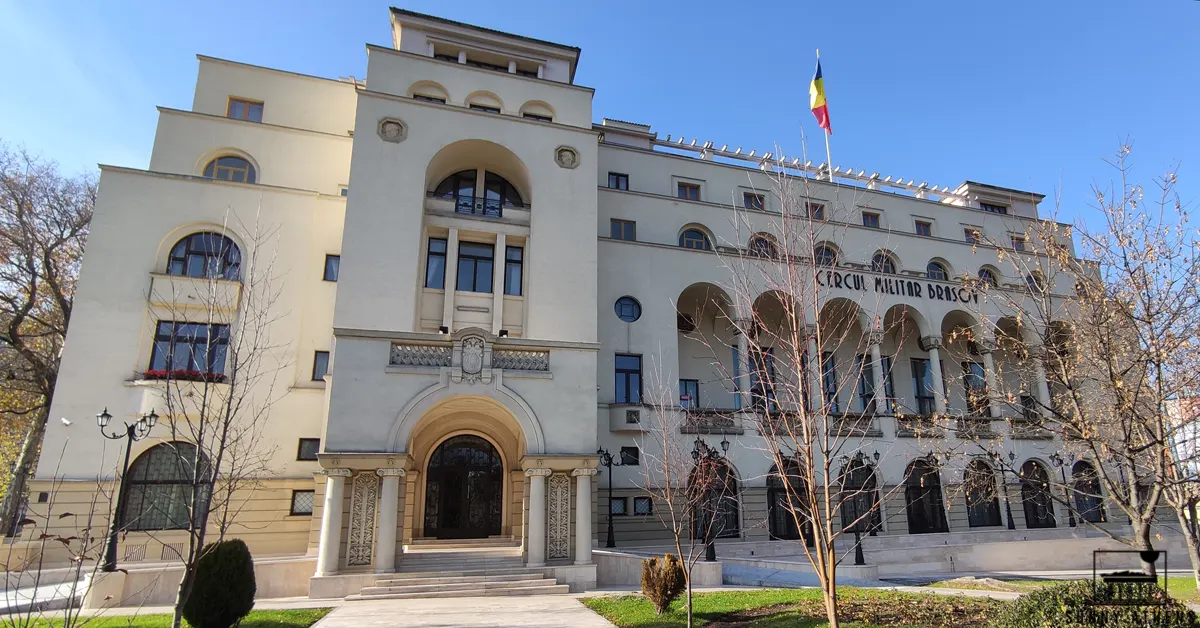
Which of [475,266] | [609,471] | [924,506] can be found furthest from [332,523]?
[924,506]

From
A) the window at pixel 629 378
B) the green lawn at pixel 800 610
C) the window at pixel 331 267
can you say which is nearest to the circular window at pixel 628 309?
the window at pixel 629 378

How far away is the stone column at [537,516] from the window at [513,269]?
7.87 meters

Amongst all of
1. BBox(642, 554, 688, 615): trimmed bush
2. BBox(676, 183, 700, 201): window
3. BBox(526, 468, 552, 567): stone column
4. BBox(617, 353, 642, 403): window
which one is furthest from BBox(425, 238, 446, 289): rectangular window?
BBox(642, 554, 688, 615): trimmed bush

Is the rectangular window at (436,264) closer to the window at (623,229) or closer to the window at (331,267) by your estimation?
the window at (331,267)

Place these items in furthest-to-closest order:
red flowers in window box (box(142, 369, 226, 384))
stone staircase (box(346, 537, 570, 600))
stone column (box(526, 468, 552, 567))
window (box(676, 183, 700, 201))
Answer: window (box(676, 183, 700, 201)) → red flowers in window box (box(142, 369, 226, 384)) → stone column (box(526, 468, 552, 567)) → stone staircase (box(346, 537, 570, 600))

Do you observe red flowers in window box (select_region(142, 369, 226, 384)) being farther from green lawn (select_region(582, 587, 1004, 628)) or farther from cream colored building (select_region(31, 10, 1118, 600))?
green lawn (select_region(582, 587, 1004, 628))

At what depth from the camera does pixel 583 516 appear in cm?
1800

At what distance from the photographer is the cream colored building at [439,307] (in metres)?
18.2

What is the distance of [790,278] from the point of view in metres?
8.53

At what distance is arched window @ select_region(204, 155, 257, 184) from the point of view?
82.7 feet

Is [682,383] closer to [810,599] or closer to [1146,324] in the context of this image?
[810,599]

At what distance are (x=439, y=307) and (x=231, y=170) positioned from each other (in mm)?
10705

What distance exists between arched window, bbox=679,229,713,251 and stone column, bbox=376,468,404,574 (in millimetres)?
16782

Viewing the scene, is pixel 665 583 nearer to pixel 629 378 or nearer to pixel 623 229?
pixel 629 378
